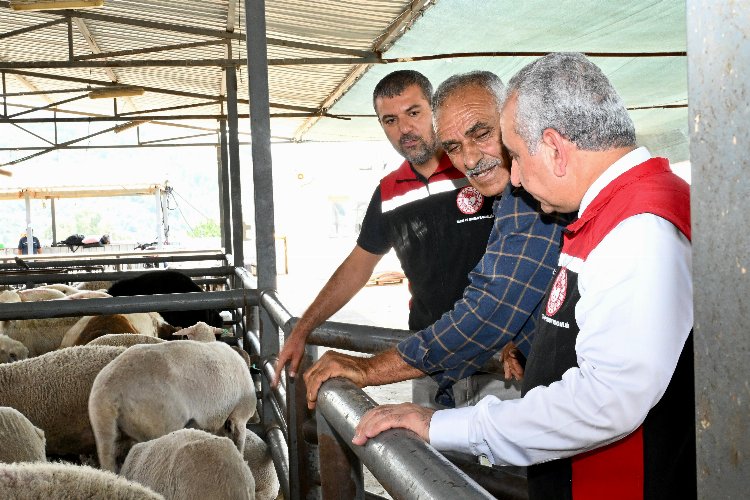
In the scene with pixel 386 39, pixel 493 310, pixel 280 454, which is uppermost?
pixel 386 39

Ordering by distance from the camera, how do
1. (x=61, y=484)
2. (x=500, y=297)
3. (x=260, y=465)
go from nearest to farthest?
(x=61, y=484)
(x=500, y=297)
(x=260, y=465)

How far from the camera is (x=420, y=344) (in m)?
2.08

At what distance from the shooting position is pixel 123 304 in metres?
3.66

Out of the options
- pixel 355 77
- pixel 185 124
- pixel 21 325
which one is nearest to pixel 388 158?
pixel 185 124

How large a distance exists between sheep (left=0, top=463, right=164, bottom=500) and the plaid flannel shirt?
795mm

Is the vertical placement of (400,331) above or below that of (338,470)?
above

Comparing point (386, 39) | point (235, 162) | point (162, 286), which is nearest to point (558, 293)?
point (162, 286)

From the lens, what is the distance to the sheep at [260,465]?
400cm

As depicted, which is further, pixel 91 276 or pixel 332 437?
pixel 91 276

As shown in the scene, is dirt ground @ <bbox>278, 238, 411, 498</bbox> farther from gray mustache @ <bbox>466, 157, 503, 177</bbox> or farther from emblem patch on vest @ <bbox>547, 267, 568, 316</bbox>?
emblem patch on vest @ <bbox>547, 267, 568, 316</bbox>

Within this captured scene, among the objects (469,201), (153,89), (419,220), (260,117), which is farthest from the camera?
(153,89)

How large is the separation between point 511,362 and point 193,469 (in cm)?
124

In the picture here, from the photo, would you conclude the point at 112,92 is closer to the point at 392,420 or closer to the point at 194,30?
the point at 194,30

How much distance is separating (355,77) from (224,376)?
633cm
